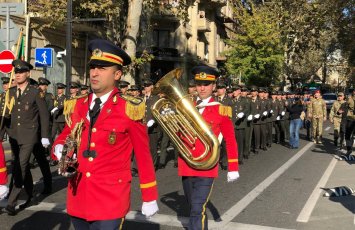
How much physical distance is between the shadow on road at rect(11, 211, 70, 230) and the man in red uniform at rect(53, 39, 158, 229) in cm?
264

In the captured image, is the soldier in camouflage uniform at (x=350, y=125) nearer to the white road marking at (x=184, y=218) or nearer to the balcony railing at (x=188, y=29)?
the white road marking at (x=184, y=218)

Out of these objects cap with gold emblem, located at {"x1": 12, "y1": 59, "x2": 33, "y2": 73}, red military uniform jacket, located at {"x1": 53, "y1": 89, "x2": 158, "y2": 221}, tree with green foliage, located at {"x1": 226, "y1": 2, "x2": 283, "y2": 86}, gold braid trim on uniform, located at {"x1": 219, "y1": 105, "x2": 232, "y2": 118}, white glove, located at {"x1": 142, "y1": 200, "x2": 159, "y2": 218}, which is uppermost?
tree with green foliage, located at {"x1": 226, "y1": 2, "x2": 283, "y2": 86}

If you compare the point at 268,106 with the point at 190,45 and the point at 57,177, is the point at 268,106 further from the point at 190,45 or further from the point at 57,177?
the point at 190,45

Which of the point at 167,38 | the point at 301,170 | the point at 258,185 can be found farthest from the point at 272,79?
the point at 258,185

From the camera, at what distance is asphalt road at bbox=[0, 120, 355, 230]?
242 inches

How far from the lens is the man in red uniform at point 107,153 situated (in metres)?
3.33

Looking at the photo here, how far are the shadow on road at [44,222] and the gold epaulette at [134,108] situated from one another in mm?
2944

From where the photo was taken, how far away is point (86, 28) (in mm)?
24688

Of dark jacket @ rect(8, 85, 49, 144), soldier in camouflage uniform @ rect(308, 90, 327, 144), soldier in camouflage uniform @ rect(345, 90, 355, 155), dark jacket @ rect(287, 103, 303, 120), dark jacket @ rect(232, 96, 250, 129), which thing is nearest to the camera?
dark jacket @ rect(8, 85, 49, 144)

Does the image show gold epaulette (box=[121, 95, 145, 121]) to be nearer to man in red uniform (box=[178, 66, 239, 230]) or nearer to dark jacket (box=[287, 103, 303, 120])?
man in red uniform (box=[178, 66, 239, 230])

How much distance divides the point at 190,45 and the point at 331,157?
27963mm

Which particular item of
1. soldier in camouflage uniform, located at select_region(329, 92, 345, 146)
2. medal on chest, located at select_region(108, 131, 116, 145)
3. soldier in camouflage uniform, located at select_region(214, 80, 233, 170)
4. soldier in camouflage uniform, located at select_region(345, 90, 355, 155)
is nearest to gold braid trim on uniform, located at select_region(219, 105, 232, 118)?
medal on chest, located at select_region(108, 131, 116, 145)

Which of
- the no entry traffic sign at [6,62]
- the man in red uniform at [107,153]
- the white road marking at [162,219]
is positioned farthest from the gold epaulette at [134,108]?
the no entry traffic sign at [6,62]

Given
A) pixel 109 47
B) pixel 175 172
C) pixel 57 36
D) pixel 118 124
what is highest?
pixel 57 36
